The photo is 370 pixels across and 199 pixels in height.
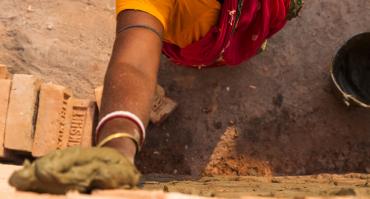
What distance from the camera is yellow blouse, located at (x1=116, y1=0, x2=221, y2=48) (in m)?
1.74

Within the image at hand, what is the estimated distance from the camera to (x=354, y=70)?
3152 millimetres

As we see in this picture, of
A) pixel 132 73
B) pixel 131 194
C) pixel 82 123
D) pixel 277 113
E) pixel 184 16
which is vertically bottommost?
pixel 82 123

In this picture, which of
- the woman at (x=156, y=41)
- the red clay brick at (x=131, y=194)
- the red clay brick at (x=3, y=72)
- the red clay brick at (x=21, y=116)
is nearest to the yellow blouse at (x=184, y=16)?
the woman at (x=156, y=41)

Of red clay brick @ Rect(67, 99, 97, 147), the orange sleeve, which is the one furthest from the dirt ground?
the orange sleeve

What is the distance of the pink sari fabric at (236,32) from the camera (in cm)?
214

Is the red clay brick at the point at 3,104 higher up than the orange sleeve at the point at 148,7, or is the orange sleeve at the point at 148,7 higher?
the orange sleeve at the point at 148,7

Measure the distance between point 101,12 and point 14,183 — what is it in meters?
2.34

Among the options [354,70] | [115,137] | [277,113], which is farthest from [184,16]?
[354,70]

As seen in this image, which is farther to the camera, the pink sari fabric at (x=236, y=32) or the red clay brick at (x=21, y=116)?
the red clay brick at (x=21, y=116)

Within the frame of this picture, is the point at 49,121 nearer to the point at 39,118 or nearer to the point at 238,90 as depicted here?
the point at 39,118

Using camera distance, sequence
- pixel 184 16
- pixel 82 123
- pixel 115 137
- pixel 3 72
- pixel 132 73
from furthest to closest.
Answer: pixel 3 72 → pixel 82 123 → pixel 184 16 → pixel 132 73 → pixel 115 137

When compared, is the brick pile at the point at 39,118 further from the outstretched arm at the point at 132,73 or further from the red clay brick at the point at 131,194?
the red clay brick at the point at 131,194

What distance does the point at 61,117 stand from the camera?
9.02 feet

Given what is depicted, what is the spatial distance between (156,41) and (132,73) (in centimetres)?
17
